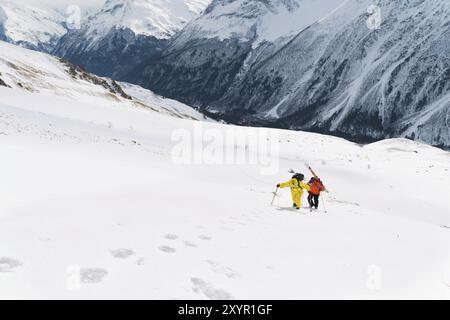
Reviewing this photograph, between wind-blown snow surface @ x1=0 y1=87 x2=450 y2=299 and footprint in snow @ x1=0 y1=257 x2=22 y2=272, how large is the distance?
0.6 inches

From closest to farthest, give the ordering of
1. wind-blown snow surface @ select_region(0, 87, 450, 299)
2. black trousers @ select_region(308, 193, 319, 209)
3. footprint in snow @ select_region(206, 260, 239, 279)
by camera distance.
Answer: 1. wind-blown snow surface @ select_region(0, 87, 450, 299)
2. footprint in snow @ select_region(206, 260, 239, 279)
3. black trousers @ select_region(308, 193, 319, 209)

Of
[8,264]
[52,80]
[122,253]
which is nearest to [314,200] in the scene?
[122,253]

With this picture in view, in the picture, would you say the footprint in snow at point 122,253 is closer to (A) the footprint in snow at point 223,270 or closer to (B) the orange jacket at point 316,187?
(A) the footprint in snow at point 223,270

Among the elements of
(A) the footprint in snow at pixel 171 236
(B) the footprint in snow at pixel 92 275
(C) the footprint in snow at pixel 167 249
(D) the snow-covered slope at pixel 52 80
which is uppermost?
(D) the snow-covered slope at pixel 52 80

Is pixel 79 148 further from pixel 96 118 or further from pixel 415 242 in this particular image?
pixel 96 118

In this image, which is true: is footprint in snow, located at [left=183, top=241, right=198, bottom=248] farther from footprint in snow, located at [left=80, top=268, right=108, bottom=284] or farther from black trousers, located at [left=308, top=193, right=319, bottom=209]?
black trousers, located at [left=308, top=193, right=319, bottom=209]

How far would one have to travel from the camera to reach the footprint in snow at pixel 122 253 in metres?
8.43

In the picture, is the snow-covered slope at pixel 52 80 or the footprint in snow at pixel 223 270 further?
the snow-covered slope at pixel 52 80

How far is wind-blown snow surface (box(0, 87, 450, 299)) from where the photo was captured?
7680 mm

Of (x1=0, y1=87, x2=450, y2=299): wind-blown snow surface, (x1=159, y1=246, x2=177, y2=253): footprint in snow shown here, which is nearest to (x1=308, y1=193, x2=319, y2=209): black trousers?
(x1=0, y1=87, x2=450, y2=299): wind-blown snow surface

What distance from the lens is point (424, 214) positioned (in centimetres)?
2214

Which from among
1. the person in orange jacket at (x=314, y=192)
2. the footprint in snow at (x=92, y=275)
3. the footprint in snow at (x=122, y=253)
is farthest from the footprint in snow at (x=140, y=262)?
the person in orange jacket at (x=314, y=192)

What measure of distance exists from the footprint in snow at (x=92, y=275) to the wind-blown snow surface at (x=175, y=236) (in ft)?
0.05

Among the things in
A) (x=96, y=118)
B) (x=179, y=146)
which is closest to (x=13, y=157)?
(x=179, y=146)
